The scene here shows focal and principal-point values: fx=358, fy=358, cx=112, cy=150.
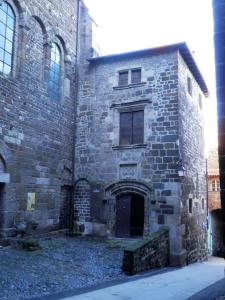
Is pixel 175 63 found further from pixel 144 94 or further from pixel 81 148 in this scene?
pixel 81 148

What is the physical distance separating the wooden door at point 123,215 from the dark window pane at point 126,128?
2056 millimetres

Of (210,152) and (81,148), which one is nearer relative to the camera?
(81,148)

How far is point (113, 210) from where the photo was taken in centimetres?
1323

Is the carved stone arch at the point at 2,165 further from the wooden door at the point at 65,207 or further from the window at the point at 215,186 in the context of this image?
the window at the point at 215,186

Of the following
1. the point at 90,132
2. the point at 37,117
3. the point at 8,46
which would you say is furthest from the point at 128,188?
the point at 8,46

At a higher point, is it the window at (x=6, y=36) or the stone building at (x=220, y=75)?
the window at (x=6, y=36)

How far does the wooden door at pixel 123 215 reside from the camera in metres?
13.0

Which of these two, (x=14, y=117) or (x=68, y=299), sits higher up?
(x=14, y=117)

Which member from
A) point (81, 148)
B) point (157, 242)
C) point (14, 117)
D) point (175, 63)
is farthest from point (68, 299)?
point (175, 63)

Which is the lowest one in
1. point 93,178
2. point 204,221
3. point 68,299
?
point 68,299

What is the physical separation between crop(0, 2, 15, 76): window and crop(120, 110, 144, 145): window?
4.65 metres

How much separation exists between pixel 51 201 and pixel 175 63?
21.9ft

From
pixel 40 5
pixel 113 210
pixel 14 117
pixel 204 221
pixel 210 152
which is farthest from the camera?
pixel 210 152

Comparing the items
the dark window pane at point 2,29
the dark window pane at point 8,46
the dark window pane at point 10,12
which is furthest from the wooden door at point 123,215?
the dark window pane at point 10,12
